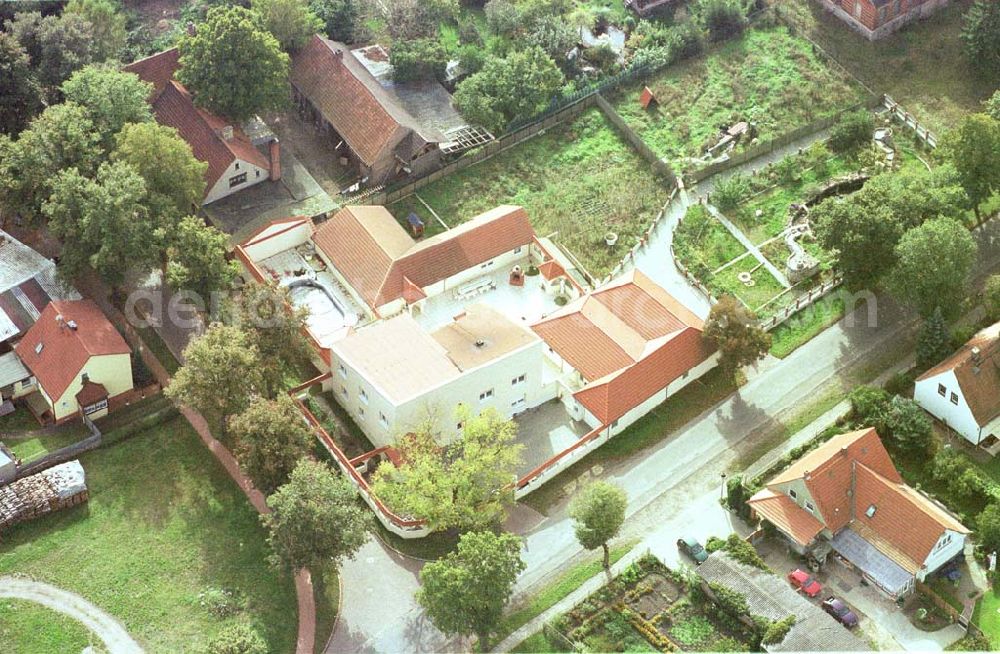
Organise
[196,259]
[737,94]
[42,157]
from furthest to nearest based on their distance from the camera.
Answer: [737,94] < [42,157] < [196,259]

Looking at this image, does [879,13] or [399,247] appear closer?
[399,247]

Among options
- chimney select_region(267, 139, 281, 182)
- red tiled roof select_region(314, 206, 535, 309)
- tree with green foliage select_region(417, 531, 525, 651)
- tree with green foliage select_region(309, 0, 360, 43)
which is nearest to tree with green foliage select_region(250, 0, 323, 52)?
tree with green foliage select_region(309, 0, 360, 43)

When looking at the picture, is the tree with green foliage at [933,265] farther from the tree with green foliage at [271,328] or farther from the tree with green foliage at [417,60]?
the tree with green foliage at [417,60]

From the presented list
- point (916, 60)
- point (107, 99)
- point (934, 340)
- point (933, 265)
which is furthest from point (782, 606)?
point (107, 99)

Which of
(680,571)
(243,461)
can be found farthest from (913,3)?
(243,461)

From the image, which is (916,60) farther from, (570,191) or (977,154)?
(570,191)

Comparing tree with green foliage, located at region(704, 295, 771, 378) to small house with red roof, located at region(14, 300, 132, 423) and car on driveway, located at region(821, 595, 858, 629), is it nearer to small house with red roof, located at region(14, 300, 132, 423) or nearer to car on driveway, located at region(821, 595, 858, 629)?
car on driveway, located at region(821, 595, 858, 629)

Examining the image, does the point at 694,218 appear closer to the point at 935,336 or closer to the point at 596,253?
the point at 596,253

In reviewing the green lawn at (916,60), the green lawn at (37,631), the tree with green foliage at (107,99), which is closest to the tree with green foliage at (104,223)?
the tree with green foliage at (107,99)
